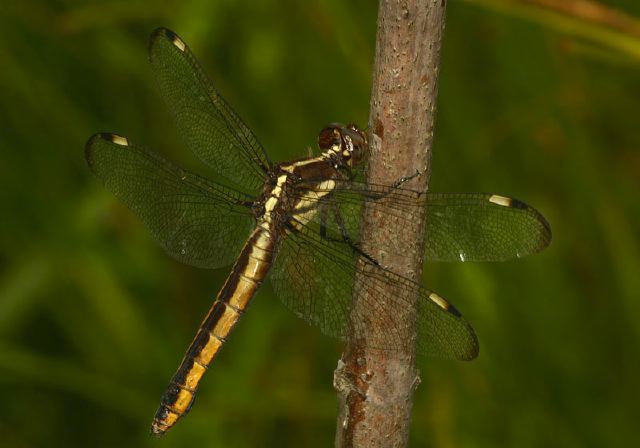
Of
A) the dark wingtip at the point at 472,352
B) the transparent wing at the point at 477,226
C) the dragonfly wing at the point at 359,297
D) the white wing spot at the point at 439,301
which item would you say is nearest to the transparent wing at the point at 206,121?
the dragonfly wing at the point at 359,297

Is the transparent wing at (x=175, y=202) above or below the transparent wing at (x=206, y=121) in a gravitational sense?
below

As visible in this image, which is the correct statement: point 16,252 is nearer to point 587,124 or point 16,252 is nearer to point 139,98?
point 139,98

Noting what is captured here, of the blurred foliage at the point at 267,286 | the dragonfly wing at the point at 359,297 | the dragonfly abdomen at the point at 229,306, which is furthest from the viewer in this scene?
the blurred foliage at the point at 267,286

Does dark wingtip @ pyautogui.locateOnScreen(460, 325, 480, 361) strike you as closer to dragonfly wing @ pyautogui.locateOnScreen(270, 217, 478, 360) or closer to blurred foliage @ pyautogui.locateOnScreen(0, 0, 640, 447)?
dragonfly wing @ pyautogui.locateOnScreen(270, 217, 478, 360)

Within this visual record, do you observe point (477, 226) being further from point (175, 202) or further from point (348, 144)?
point (175, 202)

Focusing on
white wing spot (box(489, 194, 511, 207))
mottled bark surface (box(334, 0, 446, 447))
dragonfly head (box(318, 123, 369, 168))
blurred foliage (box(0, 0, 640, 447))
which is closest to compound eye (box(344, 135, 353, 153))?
dragonfly head (box(318, 123, 369, 168))

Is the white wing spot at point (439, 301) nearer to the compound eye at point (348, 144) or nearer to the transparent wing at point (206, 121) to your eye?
the compound eye at point (348, 144)

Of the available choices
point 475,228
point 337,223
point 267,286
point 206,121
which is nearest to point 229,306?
point 337,223
